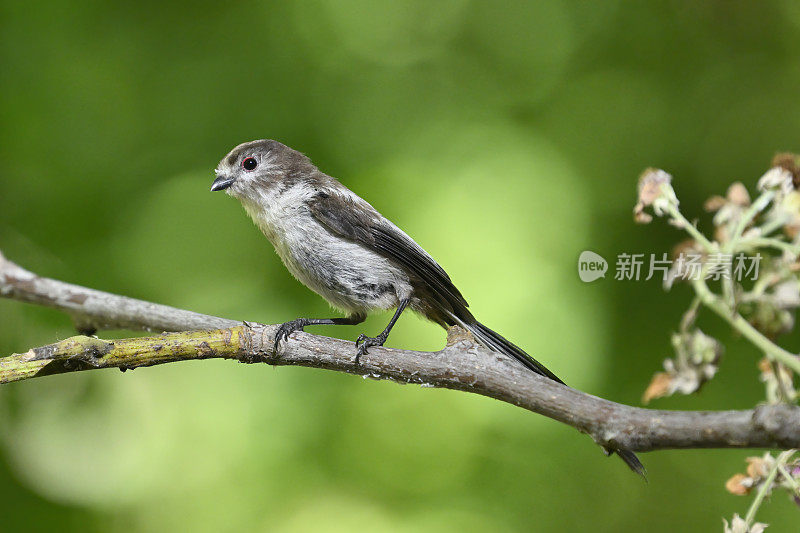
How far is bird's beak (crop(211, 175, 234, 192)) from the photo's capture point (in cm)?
141

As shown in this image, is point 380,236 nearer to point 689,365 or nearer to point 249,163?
point 249,163

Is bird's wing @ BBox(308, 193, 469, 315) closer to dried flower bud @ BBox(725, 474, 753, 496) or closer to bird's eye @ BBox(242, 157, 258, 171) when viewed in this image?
bird's eye @ BBox(242, 157, 258, 171)

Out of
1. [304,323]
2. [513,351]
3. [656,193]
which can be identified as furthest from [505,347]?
[656,193]

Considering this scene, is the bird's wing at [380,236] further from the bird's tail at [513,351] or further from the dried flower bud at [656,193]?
the dried flower bud at [656,193]

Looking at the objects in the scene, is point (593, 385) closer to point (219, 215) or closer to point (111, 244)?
point (219, 215)

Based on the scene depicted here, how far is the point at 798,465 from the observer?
27.9 inches

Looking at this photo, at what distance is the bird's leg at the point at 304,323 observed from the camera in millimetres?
951

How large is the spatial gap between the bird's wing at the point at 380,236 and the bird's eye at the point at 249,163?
0.47 feet

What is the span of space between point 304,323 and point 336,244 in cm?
19

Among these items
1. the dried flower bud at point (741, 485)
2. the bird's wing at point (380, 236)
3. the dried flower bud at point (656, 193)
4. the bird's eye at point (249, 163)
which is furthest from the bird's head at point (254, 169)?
the dried flower bud at point (741, 485)

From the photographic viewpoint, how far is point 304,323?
125cm

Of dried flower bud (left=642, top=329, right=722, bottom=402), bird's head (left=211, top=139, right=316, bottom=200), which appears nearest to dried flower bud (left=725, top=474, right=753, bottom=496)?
dried flower bud (left=642, top=329, right=722, bottom=402)

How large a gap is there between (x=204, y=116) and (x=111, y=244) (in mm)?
537

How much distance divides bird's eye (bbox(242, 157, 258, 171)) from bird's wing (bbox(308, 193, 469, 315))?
14 centimetres
